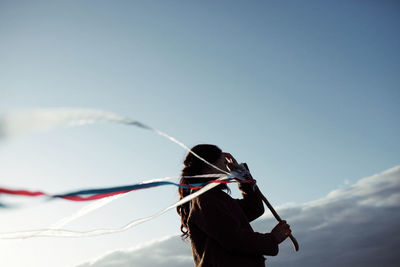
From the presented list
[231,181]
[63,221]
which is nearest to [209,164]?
[231,181]

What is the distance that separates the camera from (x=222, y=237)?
7.84ft

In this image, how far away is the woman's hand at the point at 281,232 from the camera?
2759 mm

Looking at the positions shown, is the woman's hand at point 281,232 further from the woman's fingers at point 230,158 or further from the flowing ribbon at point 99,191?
the woman's fingers at point 230,158

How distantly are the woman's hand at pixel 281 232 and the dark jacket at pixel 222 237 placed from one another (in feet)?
0.36

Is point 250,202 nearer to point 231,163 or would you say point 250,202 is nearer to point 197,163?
point 231,163

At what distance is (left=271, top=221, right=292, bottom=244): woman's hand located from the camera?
2759 millimetres

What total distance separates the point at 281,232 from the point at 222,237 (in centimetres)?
69

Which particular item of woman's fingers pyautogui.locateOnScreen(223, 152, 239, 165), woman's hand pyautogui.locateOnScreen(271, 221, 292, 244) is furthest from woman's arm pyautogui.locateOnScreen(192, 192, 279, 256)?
woman's fingers pyautogui.locateOnScreen(223, 152, 239, 165)

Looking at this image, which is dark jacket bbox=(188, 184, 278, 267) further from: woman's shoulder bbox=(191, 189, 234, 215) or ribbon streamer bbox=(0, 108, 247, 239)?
ribbon streamer bbox=(0, 108, 247, 239)

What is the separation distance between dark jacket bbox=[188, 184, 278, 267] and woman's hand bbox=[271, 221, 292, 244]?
11 centimetres

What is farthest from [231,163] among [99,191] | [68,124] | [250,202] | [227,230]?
[68,124]

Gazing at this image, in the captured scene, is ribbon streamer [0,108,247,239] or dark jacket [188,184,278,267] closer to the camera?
ribbon streamer [0,108,247,239]

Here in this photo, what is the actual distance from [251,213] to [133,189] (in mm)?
1313

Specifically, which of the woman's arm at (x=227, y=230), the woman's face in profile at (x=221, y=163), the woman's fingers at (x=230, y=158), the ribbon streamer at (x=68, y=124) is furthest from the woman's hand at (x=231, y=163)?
the woman's arm at (x=227, y=230)
